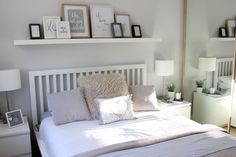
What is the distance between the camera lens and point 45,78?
284 cm

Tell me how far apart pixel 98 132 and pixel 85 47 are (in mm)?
1238

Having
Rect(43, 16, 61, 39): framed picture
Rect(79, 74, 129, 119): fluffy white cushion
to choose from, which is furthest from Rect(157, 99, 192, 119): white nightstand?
A: Rect(43, 16, 61, 39): framed picture

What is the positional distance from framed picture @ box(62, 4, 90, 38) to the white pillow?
2.88 feet

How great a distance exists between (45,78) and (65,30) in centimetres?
61

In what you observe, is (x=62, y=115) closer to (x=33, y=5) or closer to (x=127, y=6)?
(x=33, y=5)

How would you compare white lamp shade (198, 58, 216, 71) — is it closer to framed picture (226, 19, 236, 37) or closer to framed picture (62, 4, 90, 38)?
framed picture (226, 19, 236, 37)

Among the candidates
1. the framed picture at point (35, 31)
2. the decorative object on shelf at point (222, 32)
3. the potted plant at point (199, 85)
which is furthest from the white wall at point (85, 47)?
the decorative object on shelf at point (222, 32)

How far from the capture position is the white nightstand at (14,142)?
2324 millimetres

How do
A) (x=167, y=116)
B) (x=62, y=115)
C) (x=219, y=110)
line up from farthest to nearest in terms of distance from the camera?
(x=219, y=110) < (x=167, y=116) < (x=62, y=115)

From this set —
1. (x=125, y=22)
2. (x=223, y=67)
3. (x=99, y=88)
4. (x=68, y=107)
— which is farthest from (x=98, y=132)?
(x=223, y=67)

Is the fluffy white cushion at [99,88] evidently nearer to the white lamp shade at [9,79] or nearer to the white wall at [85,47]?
the white wall at [85,47]

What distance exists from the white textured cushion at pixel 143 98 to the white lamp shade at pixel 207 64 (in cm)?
89

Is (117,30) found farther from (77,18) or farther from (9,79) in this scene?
(9,79)

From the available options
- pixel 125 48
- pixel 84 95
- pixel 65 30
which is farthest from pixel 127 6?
pixel 84 95
